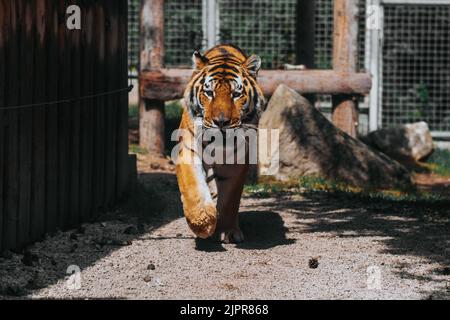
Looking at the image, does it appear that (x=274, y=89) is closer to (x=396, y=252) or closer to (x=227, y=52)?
(x=227, y=52)

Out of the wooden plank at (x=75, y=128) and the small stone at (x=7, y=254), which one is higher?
the wooden plank at (x=75, y=128)

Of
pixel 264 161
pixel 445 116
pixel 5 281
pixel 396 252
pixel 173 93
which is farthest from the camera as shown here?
pixel 445 116

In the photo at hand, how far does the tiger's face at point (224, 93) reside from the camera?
8.48m

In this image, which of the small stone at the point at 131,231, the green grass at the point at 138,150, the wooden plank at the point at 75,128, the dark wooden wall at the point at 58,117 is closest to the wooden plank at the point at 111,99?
the dark wooden wall at the point at 58,117

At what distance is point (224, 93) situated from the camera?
8.59 metres

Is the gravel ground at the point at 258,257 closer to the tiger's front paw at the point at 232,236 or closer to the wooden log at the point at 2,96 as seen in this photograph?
the tiger's front paw at the point at 232,236

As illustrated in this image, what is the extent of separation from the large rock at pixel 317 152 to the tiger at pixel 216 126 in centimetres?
350

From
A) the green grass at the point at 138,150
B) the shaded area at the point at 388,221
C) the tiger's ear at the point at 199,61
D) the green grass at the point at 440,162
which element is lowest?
the green grass at the point at 440,162

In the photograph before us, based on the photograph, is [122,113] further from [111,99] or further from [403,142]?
[403,142]

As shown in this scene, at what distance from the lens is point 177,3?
18094mm

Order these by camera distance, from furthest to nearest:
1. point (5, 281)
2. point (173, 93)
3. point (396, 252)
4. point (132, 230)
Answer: point (173, 93) → point (132, 230) → point (396, 252) → point (5, 281)

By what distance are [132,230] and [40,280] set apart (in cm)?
197

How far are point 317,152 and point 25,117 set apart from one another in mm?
5014
